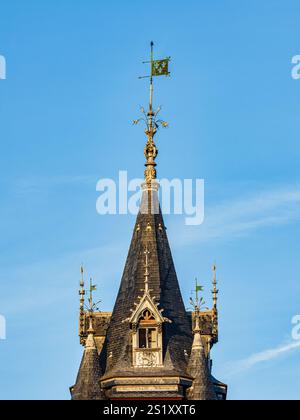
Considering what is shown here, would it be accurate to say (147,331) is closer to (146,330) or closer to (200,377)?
(146,330)

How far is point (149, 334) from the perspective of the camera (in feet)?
Answer: 478

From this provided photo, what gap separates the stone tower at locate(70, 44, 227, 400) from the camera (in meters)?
143

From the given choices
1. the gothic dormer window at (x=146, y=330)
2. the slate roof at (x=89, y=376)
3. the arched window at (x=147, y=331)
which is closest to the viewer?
the slate roof at (x=89, y=376)

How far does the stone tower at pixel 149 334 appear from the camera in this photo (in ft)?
470

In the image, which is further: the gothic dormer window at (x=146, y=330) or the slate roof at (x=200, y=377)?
the gothic dormer window at (x=146, y=330)

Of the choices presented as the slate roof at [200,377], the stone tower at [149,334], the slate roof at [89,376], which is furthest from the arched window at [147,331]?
the slate roof at [89,376]

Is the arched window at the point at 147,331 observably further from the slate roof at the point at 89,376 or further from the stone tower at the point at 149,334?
the slate roof at the point at 89,376

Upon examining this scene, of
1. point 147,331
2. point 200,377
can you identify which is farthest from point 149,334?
point 200,377

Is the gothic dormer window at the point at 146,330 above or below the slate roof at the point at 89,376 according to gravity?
above

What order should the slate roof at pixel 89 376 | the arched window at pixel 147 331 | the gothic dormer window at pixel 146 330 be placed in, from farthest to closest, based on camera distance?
the arched window at pixel 147 331 < the gothic dormer window at pixel 146 330 < the slate roof at pixel 89 376

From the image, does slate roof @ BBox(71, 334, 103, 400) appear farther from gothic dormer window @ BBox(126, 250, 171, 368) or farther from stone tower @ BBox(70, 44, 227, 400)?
gothic dormer window @ BBox(126, 250, 171, 368)

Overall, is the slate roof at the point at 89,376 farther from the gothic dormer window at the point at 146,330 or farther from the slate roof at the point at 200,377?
the slate roof at the point at 200,377

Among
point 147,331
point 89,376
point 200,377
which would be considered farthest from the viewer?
point 147,331
